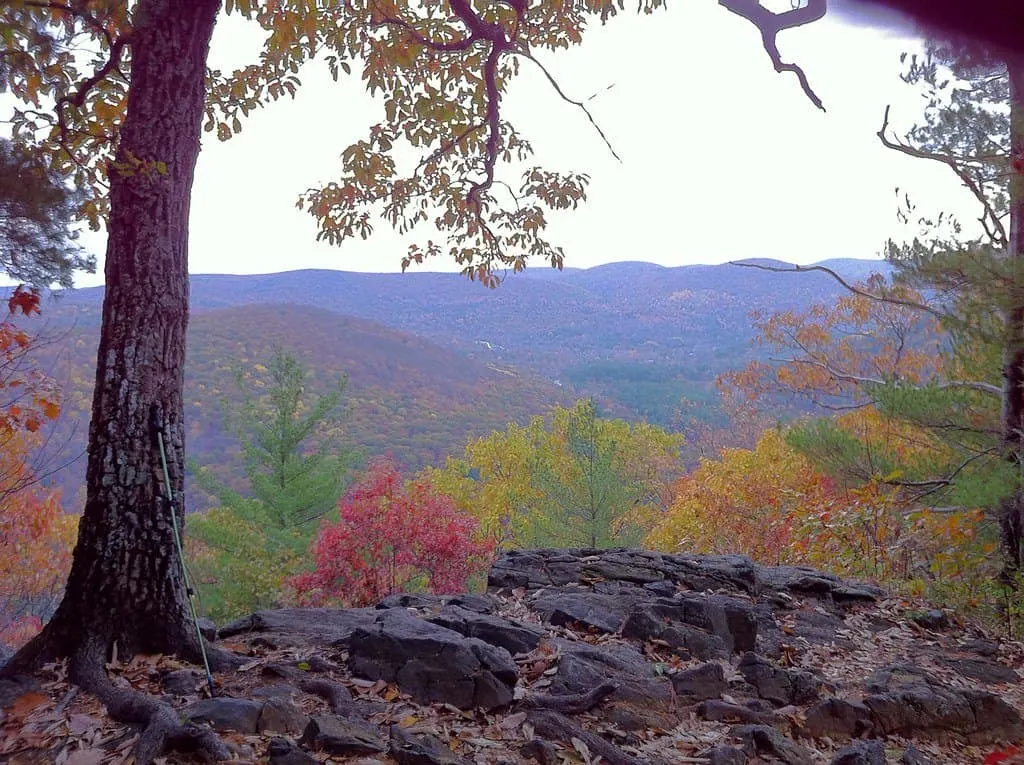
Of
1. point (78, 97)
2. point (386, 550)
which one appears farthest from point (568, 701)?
point (386, 550)

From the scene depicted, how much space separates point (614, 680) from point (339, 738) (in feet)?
4.91

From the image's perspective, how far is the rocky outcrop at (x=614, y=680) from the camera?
3041mm

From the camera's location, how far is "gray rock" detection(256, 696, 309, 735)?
2.88 metres

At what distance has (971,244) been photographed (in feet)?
23.8

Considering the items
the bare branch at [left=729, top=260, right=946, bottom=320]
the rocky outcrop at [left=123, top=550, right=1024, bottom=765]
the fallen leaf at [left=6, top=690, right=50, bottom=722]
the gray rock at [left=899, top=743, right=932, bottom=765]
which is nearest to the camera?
the fallen leaf at [left=6, top=690, right=50, bottom=722]

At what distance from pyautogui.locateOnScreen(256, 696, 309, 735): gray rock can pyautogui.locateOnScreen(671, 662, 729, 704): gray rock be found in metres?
1.98

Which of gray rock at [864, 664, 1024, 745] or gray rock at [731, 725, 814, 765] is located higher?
gray rock at [731, 725, 814, 765]

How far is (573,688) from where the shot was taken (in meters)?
3.57

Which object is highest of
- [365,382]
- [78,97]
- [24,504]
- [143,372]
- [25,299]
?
[78,97]

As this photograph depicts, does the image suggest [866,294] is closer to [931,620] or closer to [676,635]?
[931,620]

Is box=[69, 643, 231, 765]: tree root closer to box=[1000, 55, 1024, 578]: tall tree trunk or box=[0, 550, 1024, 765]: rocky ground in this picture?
box=[0, 550, 1024, 765]: rocky ground

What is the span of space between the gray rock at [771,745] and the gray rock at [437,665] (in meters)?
1.13

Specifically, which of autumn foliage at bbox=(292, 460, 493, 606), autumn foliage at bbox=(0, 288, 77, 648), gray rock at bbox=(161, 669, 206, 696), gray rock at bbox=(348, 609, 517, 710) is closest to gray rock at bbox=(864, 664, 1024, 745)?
gray rock at bbox=(348, 609, 517, 710)

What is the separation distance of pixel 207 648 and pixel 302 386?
51.3 ft
